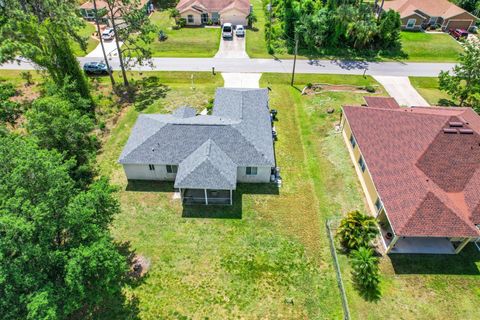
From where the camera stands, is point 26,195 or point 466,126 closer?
point 26,195

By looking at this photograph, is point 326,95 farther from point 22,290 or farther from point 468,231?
point 22,290

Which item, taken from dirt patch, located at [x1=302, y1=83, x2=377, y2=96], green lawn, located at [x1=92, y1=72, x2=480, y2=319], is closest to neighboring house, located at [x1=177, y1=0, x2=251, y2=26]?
dirt patch, located at [x1=302, y1=83, x2=377, y2=96]

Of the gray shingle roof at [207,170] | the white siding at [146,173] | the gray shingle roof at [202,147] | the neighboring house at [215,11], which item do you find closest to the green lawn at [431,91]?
the gray shingle roof at [202,147]

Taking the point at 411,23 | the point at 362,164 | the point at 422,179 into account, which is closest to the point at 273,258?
the point at 362,164

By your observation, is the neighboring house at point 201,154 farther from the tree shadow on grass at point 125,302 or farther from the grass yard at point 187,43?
the grass yard at point 187,43

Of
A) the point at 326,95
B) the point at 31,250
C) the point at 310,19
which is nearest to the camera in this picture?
the point at 31,250

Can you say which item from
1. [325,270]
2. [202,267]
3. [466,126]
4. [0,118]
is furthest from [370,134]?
[0,118]

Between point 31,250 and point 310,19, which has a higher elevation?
point 310,19
